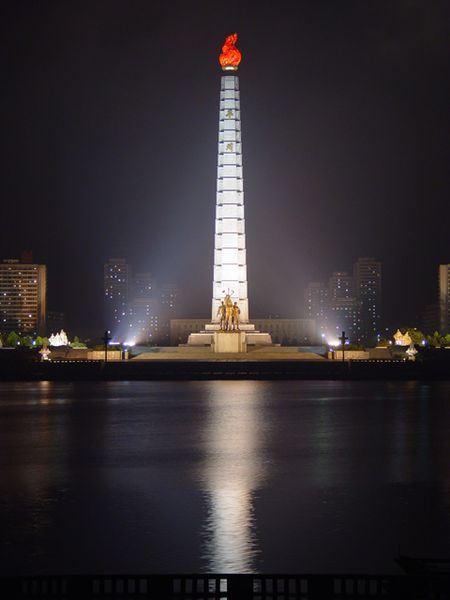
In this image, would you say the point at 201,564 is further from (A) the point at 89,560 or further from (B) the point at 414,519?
(B) the point at 414,519

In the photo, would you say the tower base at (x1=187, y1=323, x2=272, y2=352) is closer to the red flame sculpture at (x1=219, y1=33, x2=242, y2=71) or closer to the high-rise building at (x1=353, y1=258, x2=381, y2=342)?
the red flame sculpture at (x1=219, y1=33, x2=242, y2=71)

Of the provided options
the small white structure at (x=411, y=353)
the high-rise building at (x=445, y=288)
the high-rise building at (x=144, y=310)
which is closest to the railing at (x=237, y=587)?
the small white structure at (x=411, y=353)

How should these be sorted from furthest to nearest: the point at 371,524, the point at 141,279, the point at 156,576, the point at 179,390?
the point at 141,279
the point at 179,390
the point at 371,524
the point at 156,576

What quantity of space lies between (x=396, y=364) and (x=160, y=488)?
3842cm

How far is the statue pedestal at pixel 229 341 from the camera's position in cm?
6631

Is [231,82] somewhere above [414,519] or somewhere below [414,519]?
above

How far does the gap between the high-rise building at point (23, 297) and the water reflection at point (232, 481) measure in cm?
10700

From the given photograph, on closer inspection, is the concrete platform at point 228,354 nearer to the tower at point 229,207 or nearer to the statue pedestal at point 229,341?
the statue pedestal at point 229,341

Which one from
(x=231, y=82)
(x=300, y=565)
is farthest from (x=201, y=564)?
(x=231, y=82)

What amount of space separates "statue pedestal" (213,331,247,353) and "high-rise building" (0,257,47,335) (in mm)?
71177

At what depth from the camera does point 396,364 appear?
54.2 metres

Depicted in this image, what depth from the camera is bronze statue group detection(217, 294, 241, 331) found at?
2601 inches

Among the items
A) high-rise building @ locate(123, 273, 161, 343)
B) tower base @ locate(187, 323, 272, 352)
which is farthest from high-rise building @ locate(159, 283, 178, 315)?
tower base @ locate(187, 323, 272, 352)

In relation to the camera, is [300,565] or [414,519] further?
[414,519]
